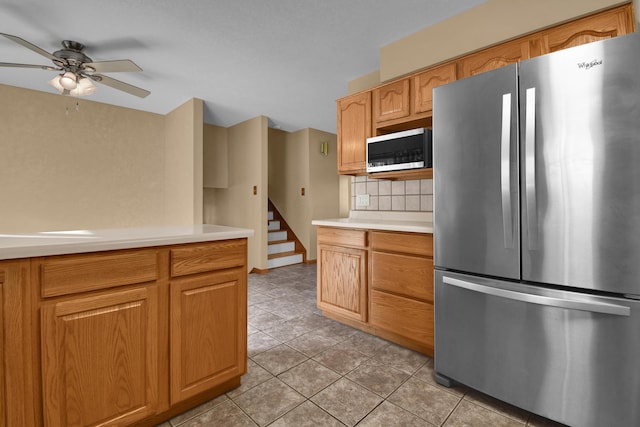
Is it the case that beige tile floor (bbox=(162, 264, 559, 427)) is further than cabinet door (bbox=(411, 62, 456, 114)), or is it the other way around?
cabinet door (bbox=(411, 62, 456, 114))

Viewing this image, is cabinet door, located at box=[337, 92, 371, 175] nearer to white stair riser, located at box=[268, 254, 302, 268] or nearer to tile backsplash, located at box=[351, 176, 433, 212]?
tile backsplash, located at box=[351, 176, 433, 212]

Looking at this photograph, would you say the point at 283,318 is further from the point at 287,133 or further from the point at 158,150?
the point at 287,133

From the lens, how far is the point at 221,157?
5.34 metres

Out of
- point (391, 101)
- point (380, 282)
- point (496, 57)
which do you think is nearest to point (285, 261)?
point (380, 282)

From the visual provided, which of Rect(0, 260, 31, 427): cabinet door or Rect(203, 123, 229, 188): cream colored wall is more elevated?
Rect(203, 123, 229, 188): cream colored wall

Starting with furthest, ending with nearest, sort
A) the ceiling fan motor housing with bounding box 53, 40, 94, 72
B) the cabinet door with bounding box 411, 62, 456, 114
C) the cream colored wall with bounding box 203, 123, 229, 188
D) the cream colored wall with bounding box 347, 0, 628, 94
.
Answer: the cream colored wall with bounding box 203, 123, 229, 188 → the ceiling fan motor housing with bounding box 53, 40, 94, 72 → the cabinet door with bounding box 411, 62, 456, 114 → the cream colored wall with bounding box 347, 0, 628, 94

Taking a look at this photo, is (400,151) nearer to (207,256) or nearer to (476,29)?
(476,29)

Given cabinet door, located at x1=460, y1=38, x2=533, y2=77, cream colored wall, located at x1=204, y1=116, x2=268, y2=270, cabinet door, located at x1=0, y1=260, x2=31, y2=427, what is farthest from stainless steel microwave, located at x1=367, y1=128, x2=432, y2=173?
cream colored wall, located at x1=204, y1=116, x2=268, y2=270

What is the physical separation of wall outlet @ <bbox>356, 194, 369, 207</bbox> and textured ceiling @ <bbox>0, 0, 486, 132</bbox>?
130cm

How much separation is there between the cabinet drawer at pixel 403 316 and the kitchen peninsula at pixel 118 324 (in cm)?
110

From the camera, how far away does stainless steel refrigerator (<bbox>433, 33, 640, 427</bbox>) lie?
1178mm

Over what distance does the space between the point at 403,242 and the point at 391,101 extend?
1.27m

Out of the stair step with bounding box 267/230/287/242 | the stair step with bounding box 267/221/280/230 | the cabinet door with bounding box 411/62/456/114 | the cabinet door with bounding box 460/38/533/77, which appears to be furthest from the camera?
the stair step with bounding box 267/221/280/230

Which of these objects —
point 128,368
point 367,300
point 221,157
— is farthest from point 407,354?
point 221,157
